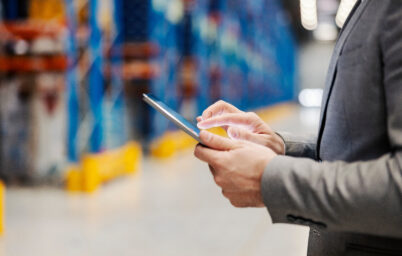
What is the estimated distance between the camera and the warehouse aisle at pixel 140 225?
2.95m

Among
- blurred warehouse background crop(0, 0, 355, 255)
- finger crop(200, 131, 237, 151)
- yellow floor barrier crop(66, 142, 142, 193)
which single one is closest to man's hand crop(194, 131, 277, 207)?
finger crop(200, 131, 237, 151)

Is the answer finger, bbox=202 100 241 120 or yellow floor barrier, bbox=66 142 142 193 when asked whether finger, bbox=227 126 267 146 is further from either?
yellow floor barrier, bbox=66 142 142 193

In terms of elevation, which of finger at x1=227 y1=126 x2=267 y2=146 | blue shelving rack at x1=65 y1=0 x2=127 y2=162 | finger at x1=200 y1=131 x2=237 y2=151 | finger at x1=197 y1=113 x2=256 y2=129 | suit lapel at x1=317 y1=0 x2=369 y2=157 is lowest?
blue shelving rack at x1=65 y1=0 x2=127 y2=162

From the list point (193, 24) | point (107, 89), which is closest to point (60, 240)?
point (107, 89)

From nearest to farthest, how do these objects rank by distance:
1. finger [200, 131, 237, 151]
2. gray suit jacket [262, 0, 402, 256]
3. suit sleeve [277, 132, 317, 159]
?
gray suit jacket [262, 0, 402, 256] < finger [200, 131, 237, 151] < suit sleeve [277, 132, 317, 159]

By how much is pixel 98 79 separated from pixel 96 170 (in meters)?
0.91

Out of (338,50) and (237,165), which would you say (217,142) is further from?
(338,50)

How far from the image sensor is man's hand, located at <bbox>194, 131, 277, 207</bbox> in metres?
0.94

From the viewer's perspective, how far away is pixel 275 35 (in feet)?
68.1

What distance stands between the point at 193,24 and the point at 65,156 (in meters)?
4.08

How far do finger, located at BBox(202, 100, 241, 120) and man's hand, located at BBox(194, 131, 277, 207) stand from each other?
9.2 inches

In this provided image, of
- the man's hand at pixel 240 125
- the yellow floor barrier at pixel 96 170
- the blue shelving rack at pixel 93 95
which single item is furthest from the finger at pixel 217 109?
the blue shelving rack at pixel 93 95

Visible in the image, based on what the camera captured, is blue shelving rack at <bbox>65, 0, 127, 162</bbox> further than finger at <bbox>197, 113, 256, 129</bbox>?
Yes

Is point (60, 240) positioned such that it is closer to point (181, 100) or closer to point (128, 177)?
point (128, 177)
